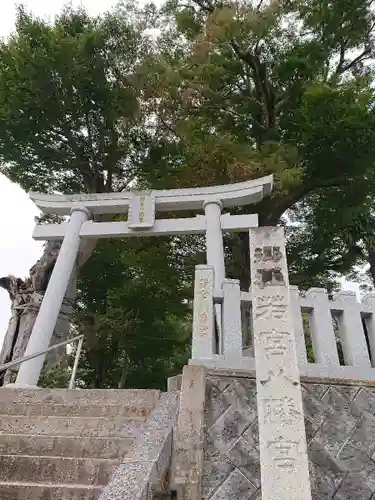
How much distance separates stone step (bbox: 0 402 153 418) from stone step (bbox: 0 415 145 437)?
14cm

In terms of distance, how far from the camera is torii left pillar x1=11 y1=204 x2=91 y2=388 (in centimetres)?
624

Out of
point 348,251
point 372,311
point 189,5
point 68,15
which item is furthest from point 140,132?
point 372,311

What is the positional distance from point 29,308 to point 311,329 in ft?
20.9

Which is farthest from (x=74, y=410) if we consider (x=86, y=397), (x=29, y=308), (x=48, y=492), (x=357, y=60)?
(x=357, y=60)

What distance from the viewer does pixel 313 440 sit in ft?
12.0

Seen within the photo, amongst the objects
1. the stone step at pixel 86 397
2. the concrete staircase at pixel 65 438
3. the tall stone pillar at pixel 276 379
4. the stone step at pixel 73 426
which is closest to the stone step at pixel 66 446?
the concrete staircase at pixel 65 438

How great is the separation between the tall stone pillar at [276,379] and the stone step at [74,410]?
6.67ft

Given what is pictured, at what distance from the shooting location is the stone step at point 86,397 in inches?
175

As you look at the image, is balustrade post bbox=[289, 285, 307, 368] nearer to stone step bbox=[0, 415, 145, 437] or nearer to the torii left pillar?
stone step bbox=[0, 415, 145, 437]

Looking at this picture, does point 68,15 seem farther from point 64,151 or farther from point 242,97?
point 242,97

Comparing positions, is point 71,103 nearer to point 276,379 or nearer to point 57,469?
point 57,469

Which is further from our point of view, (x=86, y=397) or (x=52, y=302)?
(x=52, y=302)

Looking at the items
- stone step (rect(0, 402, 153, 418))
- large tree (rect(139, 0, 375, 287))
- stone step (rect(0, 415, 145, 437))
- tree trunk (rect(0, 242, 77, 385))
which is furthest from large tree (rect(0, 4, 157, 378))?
stone step (rect(0, 415, 145, 437))

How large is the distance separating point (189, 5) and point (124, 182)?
226 inches
